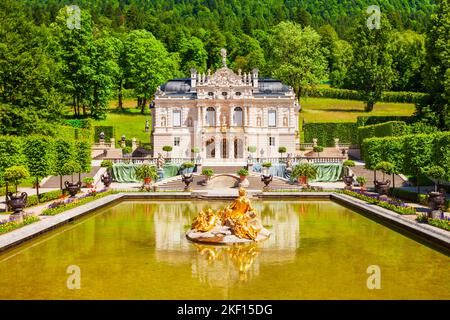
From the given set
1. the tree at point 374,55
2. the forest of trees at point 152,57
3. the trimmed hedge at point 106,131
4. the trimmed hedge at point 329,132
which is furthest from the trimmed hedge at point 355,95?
the trimmed hedge at point 106,131

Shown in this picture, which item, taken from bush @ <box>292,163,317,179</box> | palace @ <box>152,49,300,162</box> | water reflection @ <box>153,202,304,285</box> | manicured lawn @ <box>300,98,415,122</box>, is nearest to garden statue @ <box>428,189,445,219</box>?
water reflection @ <box>153,202,304,285</box>

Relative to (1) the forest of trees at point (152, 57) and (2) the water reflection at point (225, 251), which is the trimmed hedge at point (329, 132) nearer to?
(1) the forest of trees at point (152, 57)

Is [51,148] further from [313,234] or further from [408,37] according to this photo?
[408,37]

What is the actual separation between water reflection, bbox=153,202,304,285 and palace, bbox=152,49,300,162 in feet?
117

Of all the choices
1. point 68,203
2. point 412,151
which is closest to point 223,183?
point 412,151

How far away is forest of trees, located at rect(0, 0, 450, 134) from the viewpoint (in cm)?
4847

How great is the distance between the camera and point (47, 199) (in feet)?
113

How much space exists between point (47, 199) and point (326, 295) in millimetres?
25205

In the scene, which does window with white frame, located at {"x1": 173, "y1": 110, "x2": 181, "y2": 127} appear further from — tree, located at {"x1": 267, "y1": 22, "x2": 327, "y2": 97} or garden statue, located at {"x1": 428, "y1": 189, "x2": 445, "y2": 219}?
garden statue, located at {"x1": 428, "y1": 189, "x2": 445, "y2": 219}

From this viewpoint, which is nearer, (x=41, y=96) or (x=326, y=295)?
(x=326, y=295)

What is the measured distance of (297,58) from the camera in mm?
79625

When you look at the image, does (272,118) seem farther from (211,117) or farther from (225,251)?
(225,251)

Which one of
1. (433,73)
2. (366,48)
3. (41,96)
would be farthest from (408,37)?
(41,96)

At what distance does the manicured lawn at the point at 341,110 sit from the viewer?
8231cm
